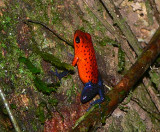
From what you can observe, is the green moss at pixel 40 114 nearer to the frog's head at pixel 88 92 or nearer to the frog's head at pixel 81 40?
the frog's head at pixel 88 92

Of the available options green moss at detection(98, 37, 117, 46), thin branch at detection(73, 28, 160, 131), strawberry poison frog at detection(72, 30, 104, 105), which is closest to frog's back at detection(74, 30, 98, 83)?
strawberry poison frog at detection(72, 30, 104, 105)

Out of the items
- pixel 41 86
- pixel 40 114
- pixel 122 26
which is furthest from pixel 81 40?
pixel 40 114

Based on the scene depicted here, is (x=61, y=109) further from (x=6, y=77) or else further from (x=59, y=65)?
(x=6, y=77)

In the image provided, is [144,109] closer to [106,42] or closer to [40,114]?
[106,42]

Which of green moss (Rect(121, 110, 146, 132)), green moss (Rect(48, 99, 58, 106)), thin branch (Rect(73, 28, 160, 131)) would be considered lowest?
green moss (Rect(121, 110, 146, 132))

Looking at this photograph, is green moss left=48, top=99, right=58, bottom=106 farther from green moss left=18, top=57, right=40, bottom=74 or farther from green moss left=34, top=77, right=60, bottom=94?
green moss left=18, top=57, right=40, bottom=74

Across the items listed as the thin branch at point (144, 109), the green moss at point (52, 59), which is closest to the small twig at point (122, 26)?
the thin branch at point (144, 109)

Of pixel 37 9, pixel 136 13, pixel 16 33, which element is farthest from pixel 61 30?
pixel 136 13

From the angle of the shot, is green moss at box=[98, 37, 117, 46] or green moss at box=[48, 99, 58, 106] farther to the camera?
green moss at box=[98, 37, 117, 46]
